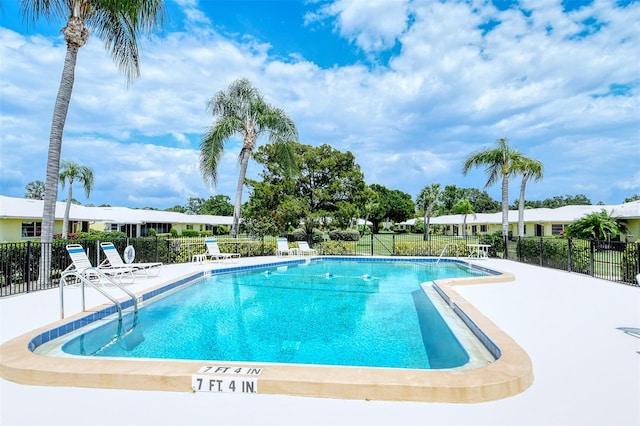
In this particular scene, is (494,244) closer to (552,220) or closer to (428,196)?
(552,220)

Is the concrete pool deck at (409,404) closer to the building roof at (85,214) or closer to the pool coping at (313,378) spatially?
the pool coping at (313,378)

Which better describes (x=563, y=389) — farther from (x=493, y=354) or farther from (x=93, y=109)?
(x=93, y=109)

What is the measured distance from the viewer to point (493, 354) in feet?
14.4

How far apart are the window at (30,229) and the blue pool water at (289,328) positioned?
21.4m

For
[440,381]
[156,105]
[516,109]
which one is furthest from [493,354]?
[516,109]

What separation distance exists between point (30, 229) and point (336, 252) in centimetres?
2148

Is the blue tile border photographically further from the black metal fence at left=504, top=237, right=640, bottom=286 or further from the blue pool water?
the black metal fence at left=504, top=237, right=640, bottom=286

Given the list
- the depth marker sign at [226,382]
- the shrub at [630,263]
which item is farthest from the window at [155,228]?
the depth marker sign at [226,382]

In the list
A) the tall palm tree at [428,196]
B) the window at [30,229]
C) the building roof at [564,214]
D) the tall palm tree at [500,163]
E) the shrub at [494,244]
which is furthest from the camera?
the tall palm tree at [428,196]

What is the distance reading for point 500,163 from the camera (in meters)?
23.6

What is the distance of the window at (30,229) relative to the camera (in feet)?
82.6

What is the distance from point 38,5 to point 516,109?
19.5m

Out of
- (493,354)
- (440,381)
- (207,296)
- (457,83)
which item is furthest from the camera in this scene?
(457,83)

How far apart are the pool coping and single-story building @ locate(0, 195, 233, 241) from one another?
24229 millimetres
